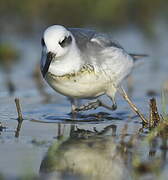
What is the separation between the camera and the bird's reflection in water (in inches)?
211

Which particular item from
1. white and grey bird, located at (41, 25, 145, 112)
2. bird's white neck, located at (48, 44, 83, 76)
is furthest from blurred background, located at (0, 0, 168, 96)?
bird's white neck, located at (48, 44, 83, 76)

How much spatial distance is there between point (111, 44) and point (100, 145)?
209 centimetres

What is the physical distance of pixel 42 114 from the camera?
8.15 m

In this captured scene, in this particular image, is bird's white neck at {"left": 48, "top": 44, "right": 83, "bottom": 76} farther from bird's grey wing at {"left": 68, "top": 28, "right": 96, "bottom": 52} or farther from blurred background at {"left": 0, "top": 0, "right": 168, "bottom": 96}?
blurred background at {"left": 0, "top": 0, "right": 168, "bottom": 96}

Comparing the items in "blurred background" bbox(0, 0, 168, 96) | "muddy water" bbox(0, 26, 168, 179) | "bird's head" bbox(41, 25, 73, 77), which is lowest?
"muddy water" bbox(0, 26, 168, 179)

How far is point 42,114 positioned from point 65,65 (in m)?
0.92

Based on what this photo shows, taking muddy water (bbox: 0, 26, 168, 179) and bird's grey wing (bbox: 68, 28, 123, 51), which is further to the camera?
bird's grey wing (bbox: 68, 28, 123, 51)

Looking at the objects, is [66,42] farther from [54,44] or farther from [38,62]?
[38,62]

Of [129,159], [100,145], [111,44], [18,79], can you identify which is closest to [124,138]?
[100,145]

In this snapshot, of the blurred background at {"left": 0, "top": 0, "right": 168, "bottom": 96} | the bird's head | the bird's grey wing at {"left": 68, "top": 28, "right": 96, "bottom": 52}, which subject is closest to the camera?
the bird's head

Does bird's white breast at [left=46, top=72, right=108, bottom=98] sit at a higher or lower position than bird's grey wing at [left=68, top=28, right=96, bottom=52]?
lower

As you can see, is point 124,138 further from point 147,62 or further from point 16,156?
point 147,62

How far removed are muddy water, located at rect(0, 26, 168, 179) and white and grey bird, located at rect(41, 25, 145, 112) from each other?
391 mm

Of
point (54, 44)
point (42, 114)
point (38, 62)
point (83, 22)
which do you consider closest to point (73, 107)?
point (42, 114)
